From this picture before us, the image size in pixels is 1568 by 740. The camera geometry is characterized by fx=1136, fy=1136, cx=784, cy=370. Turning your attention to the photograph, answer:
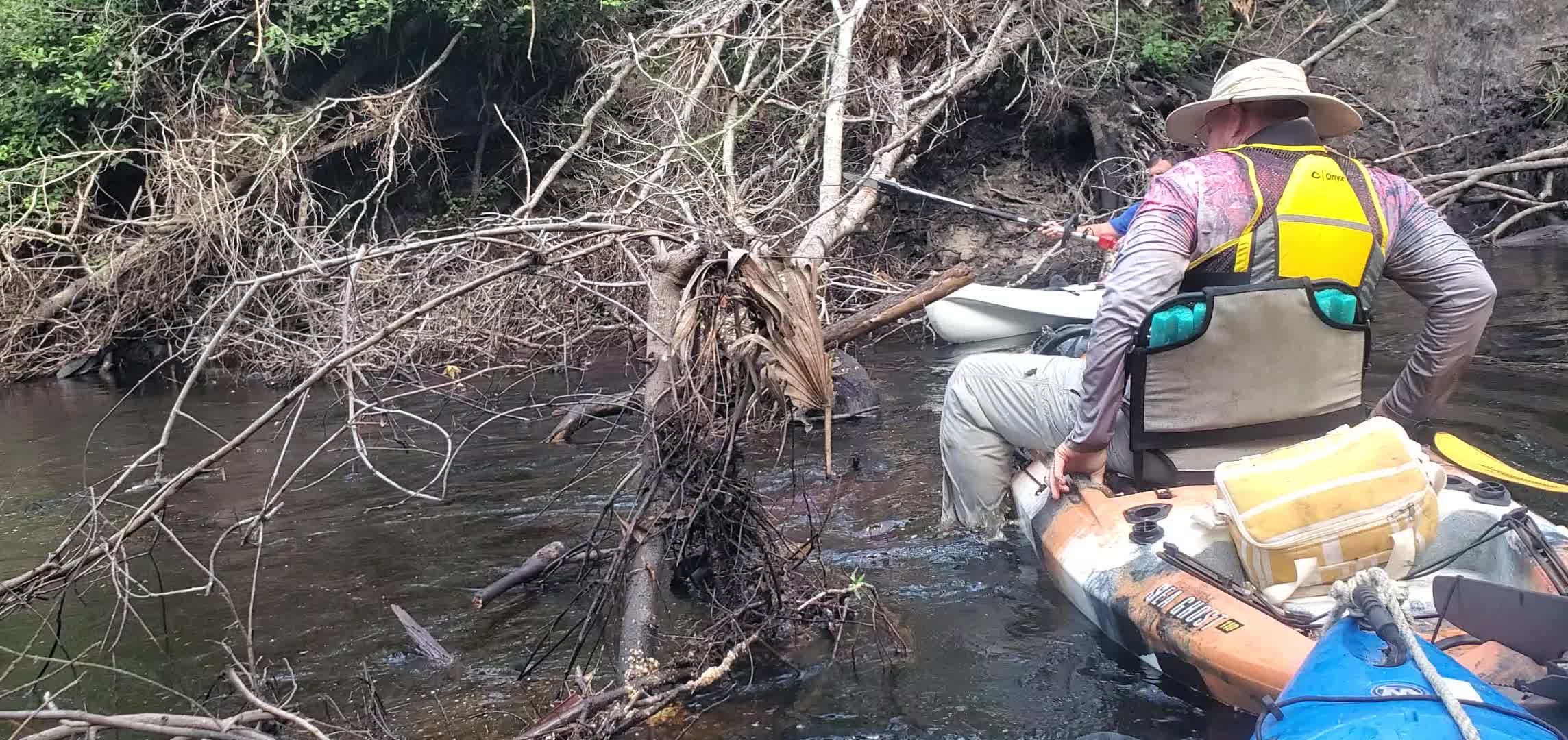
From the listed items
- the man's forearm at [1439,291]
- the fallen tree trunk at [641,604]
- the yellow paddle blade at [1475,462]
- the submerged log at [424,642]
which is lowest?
the submerged log at [424,642]

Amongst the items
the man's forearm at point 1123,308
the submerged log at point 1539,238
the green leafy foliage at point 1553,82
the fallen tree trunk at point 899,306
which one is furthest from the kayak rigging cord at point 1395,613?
the submerged log at point 1539,238

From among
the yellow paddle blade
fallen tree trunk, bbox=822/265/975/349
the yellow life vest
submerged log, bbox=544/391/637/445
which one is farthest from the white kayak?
the yellow life vest

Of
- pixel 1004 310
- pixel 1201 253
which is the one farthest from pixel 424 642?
pixel 1004 310

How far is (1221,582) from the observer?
2.88 m

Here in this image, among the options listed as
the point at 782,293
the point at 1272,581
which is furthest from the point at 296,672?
the point at 1272,581

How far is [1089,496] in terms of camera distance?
3.51 m

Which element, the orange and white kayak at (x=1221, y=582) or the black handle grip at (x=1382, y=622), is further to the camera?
the orange and white kayak at (x=1221, y=582)

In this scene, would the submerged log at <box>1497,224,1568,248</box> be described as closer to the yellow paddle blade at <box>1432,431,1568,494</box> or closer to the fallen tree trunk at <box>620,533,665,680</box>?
the yellow paddle blade at <box>1432,431,1568,494</box>

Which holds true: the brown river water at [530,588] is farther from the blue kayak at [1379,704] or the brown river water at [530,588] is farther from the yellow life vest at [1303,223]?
the yellow life vest at [1303,223]

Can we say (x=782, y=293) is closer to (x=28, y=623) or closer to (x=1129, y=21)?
(x=28, y=623)

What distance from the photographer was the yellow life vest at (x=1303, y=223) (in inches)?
121

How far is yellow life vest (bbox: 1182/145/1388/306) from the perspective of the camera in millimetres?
3072

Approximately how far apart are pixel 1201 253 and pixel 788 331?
3.88 ft

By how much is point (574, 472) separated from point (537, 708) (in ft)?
9.69
